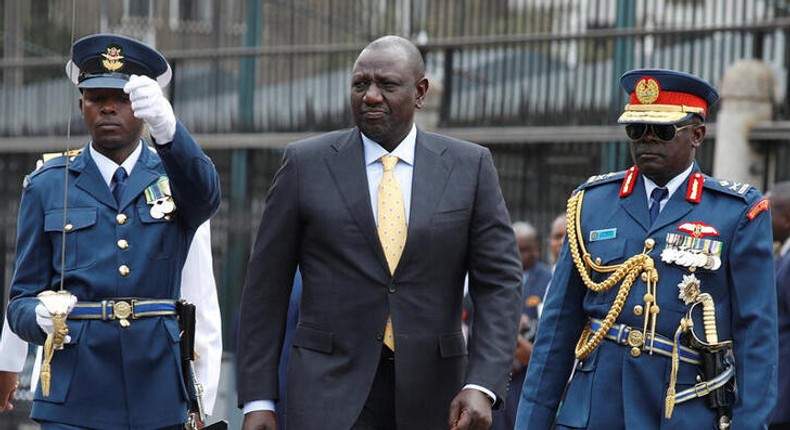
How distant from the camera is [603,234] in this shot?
714cm

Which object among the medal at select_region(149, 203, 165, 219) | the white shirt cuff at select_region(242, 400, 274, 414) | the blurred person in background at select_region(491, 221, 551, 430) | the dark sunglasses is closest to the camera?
the white shirt cuff at select_region(242, 400, 274, 414)

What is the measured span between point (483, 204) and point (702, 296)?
35.0 inches

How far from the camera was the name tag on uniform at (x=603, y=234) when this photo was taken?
7.12m

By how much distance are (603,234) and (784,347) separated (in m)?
2.71

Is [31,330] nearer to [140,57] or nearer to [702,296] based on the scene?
[140,57]

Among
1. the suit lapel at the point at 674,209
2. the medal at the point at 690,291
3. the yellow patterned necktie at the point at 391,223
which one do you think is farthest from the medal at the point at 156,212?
the medal at the point at 690,291

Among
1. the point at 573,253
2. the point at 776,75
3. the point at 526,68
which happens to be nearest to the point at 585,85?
the point at 526,68

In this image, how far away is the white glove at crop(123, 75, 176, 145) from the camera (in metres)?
6.63

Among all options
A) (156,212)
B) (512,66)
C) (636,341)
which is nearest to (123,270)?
(156,212)

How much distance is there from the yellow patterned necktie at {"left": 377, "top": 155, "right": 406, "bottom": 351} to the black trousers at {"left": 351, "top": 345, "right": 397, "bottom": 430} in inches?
2.3

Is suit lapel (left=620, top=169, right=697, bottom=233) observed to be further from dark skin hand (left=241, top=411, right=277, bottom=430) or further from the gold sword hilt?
the gold sword hilt

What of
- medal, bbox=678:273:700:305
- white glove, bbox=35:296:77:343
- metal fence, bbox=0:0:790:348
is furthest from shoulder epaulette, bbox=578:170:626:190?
metal fence, bbox=0:0:790:348

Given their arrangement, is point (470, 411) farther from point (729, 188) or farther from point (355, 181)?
point (729, 188)

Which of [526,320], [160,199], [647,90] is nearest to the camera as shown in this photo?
[647,90]
